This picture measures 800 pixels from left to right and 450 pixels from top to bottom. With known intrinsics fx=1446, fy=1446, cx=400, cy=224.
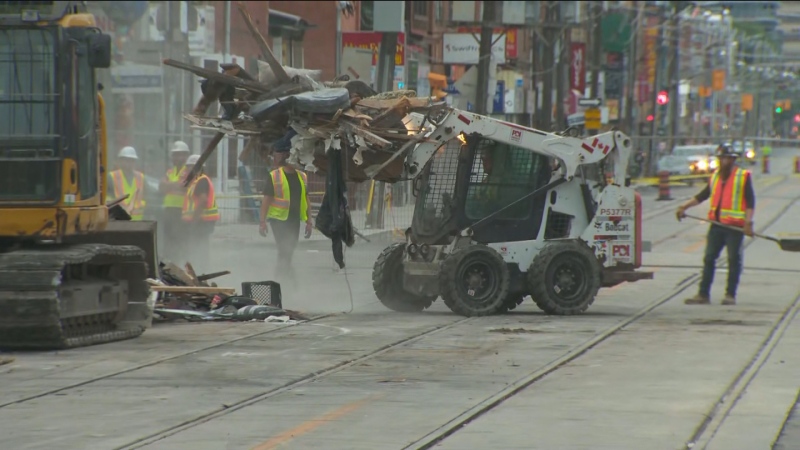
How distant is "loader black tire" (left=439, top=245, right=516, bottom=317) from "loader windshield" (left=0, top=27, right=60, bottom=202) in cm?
457

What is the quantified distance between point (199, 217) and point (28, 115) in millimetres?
6563

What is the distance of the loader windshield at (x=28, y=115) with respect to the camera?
Result: 12.7m

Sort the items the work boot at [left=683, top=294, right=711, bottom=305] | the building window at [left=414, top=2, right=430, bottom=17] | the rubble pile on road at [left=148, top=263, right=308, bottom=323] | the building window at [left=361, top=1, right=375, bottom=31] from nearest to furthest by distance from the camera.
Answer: the rubble pile on road at [left=148, top=263, right=308, bottom=323]
the work boot at [left=683, top=294, right=711, bottom=305]
the building window at [left=361, top=1, right=375, bottom=31]
the building window at [left=414, top=2, right=430, bottom=17]

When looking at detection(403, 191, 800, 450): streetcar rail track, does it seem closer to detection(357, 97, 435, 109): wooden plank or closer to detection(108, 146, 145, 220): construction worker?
detection(357, 97, 435, 109): wooden plank

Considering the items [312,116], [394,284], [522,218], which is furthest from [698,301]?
[312,116]

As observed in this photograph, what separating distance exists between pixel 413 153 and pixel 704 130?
10811 centimetres

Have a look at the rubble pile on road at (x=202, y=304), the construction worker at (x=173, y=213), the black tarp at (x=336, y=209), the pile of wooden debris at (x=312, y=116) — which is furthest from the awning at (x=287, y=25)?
the black tarp at (x=336, y=209)

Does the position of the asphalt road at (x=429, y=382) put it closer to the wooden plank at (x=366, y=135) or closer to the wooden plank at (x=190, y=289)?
the wooden plank at (x=190, y=289)

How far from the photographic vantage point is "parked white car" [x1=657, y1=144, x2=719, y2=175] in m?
58.6

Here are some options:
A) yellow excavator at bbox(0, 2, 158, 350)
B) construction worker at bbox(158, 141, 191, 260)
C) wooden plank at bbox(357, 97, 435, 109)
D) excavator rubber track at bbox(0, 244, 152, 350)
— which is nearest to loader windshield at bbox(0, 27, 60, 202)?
yellow excavator at bbox(0, 2, 158, 350)

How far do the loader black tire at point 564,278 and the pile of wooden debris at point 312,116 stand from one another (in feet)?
5.98

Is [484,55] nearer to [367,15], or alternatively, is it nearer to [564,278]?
[367,15]

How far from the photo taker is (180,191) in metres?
19.7

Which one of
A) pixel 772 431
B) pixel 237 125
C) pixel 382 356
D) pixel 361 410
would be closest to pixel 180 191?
pixel 237 125
